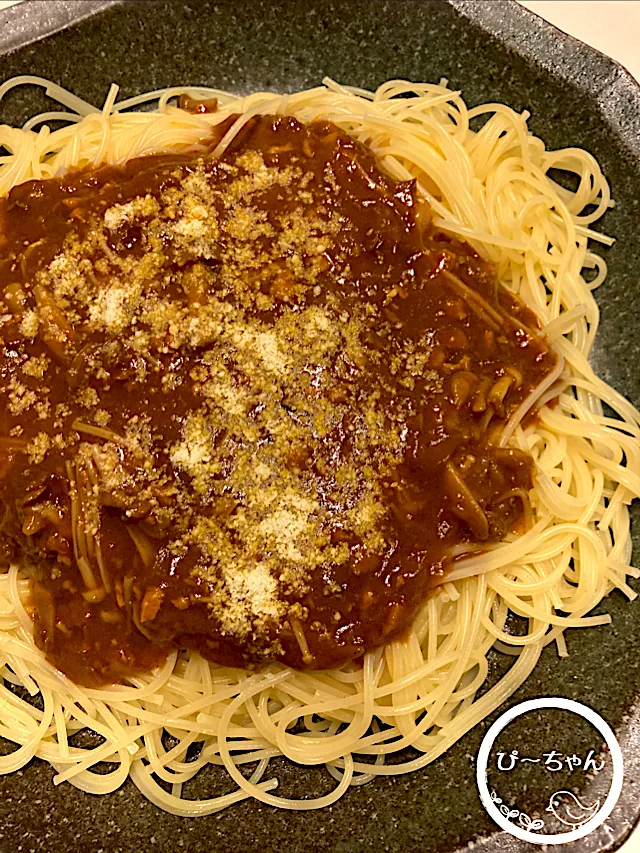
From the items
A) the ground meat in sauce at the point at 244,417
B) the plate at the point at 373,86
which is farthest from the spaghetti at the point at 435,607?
the ground meat in sauce at the point at 244,417

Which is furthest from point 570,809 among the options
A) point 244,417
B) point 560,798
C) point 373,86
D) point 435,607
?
point 373,86

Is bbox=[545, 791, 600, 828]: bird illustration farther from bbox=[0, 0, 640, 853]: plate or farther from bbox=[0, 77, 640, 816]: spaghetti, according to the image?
bbox=[0, 77, 640, 816]: spaghetti

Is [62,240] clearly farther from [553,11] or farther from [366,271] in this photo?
[553,11]

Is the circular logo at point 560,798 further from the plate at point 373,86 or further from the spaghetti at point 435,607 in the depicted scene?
the spaghetti at point 435,607

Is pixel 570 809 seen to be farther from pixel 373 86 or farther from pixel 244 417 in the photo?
pixel 373 86

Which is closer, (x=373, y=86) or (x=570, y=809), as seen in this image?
(x=570, y=809)

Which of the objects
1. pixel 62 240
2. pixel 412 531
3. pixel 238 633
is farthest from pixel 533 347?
pixel 62 240

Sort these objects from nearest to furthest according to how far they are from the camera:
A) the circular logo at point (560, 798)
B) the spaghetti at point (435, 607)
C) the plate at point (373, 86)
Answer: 1. the circular logo at point (560, 798)
2. the plate at point (373, 86)
3. the spaghetti at point (435, 607)
